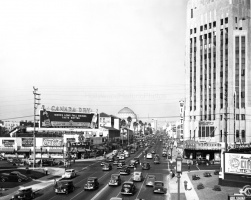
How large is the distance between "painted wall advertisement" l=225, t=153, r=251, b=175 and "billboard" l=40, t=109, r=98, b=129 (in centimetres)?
8009

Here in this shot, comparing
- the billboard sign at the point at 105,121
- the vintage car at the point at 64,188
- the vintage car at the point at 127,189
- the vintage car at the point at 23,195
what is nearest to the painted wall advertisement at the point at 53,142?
the vintage car at the point at 64,188

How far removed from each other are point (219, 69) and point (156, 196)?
269ft

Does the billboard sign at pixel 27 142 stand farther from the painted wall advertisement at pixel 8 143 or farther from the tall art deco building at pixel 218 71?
the tall art deco building at pixel 218 71

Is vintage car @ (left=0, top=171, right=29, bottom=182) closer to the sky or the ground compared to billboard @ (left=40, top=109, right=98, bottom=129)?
closer to the ground

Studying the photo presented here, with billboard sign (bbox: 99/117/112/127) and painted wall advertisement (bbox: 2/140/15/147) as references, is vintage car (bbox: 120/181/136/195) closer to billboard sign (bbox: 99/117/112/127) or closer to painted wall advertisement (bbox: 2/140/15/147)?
painted wall advertisement (bbox: 2/140/15/147)

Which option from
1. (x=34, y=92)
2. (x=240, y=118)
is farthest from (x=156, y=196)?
(x=240, y=118)

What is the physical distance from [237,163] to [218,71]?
73602 millimetres

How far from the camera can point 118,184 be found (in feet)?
150

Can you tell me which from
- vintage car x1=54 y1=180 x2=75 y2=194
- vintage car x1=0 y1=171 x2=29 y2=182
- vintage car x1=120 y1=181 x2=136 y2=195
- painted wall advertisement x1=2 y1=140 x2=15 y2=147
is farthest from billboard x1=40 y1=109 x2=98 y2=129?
vintage car x1=120 y1=181 x2=136 y2=195

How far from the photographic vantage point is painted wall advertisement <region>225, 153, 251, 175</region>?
1673 inches

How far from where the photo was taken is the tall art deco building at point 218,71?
10850 centimetres

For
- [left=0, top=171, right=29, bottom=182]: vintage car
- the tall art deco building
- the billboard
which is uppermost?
the tall art deco building

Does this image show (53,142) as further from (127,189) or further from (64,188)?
(127,189)

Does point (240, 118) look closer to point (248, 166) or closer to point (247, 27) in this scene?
point (247, 27)
